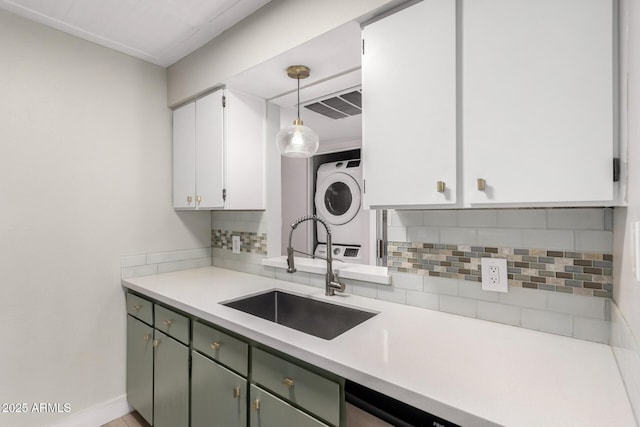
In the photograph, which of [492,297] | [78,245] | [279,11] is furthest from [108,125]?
[492,297]

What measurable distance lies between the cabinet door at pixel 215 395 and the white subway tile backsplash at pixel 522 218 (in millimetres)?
1206

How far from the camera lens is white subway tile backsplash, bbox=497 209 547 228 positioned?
3.85 ft

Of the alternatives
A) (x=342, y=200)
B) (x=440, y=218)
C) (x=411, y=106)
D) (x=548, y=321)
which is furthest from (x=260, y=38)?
(x=342, y=200)

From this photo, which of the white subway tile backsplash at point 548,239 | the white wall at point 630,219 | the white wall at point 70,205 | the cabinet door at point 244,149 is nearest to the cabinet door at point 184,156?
the white wall at point 70,205

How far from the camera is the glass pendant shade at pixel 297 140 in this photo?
158 centimetres

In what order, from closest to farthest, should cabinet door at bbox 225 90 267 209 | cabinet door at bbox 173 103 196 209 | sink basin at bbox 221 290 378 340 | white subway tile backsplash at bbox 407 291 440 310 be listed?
white subway tile backsplash at bbox 407 291 440 310
sink basin at bbox 221 290 378 340
cabinet door at bbox 225 90 267 209
cabinet door at bbox 173 103 196 209

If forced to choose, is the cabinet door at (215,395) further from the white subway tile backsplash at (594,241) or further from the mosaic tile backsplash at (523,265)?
the white subway tile backsplash at (594,241)

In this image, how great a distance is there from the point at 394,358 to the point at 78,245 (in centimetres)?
198

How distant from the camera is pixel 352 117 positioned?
267 centimetres

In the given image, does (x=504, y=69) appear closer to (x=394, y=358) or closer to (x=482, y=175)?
(x=482, y=175)

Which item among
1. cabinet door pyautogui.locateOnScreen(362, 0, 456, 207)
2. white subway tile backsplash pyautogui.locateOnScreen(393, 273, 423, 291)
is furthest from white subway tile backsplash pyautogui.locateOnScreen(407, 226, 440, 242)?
cabinet door pyautogui.locateOnScreen(362, 0, 456, 207)

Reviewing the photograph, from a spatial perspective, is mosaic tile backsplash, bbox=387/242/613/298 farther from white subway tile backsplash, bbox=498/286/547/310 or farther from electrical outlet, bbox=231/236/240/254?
electrical outlet, bbox=231/236/240/254

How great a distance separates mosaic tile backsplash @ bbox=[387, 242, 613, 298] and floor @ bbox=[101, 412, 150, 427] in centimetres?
191

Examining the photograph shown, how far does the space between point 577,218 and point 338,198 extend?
9.12 feet
